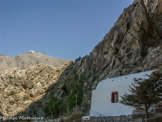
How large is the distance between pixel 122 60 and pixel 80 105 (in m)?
12.0

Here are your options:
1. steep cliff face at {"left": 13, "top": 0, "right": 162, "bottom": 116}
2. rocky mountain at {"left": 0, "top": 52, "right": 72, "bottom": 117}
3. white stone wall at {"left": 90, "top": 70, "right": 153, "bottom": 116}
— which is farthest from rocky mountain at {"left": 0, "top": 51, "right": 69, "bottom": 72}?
white stone wall at {"left": 90, "top": 70, "right": 153, "bottom": 116}

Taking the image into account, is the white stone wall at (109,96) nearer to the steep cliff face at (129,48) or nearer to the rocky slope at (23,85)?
the steep cliff face at (129,48)

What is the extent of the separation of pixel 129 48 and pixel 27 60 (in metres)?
44.0

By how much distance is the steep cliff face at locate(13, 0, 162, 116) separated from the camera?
118 ft

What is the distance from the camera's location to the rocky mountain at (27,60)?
231ft

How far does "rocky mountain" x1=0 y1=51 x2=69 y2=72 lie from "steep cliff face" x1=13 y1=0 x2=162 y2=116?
2476cm

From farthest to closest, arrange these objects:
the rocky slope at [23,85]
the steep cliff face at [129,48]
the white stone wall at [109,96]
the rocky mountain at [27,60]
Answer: the rocky mountain at [27,60] → the rocky slope at [23,85] → the steep cliff face at [129,48] → the white stone wall at [109,96]

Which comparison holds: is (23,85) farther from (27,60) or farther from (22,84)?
(27,60)

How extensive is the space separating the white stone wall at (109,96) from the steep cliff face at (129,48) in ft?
28.3

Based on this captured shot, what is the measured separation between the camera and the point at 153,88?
1630 centimetres

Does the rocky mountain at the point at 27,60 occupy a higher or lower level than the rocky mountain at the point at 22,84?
higher

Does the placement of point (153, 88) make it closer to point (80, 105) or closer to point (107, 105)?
point (107, 105)

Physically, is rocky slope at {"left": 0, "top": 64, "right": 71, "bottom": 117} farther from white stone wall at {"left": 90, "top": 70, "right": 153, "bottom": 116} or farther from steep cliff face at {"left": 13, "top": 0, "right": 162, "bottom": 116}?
white stone wall at {"left": 90, "top": 70, "right": 153, "bottom": 116}

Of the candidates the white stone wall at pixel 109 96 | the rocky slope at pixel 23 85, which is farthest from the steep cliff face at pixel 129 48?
the rocky slope at pixel 23 85
